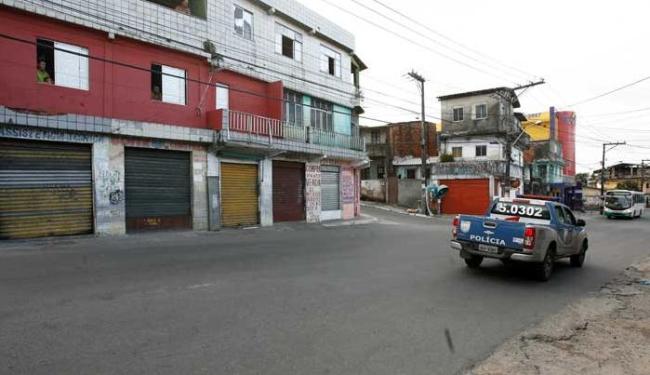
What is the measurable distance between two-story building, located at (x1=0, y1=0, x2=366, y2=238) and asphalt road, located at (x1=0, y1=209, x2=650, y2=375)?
111 inches

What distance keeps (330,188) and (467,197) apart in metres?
17.9

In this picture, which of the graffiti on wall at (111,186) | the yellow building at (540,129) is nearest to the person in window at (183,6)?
the graffiti on wall at (111,186)

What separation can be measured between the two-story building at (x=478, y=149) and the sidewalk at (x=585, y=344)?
30444mm

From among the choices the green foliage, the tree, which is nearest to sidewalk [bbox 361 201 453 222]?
the green foliage

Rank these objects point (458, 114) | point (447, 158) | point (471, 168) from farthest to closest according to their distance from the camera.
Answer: point (458, 114) < point (447, 158) < point (471, 168)

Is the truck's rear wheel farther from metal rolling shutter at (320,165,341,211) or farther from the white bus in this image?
the white bus

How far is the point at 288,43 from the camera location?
72.6 feet

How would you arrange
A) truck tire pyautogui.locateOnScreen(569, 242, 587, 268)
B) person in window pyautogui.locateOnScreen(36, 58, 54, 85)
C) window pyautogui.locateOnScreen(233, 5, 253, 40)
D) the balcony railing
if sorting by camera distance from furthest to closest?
window pyautogui.locateOnScreen(233, 5, 253, 40)
the balcony railing
person in window pyautogui.locateOnScreen(36, 58, 54, 85)
truck tire pyautogui.locateOnScreen(569, 242, 587, 268)

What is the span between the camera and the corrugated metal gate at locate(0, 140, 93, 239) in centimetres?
1260

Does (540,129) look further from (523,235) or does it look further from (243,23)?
(523,235)

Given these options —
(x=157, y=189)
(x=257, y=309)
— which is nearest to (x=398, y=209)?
(x=157, y=189)

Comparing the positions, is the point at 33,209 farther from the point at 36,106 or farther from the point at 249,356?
the point at 249,356

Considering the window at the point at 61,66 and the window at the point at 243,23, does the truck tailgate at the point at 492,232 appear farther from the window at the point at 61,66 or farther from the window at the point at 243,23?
the window at the point at 243,23

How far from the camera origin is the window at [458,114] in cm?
4465
